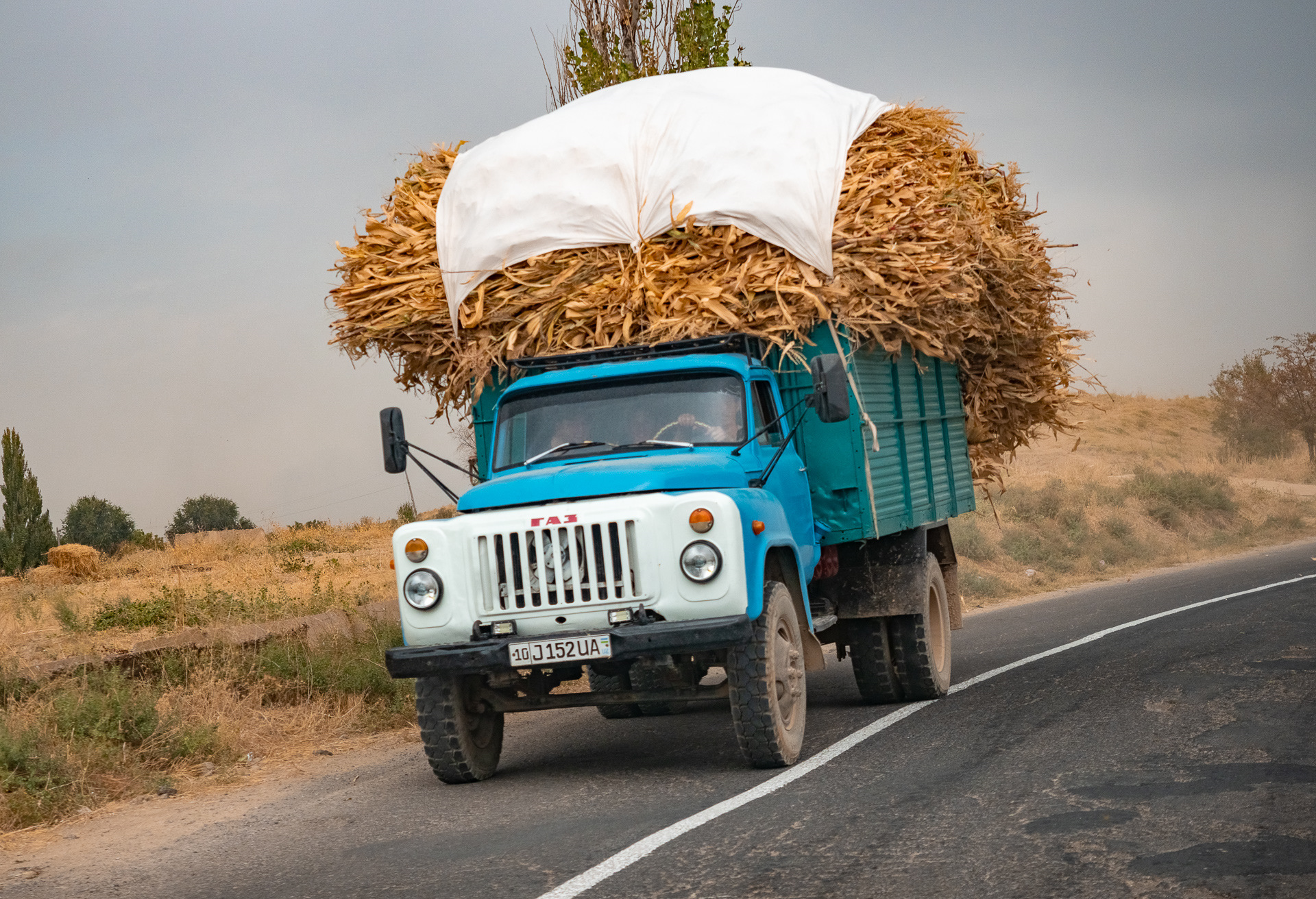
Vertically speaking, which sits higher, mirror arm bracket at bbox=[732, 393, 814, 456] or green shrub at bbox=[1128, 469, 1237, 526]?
mirror arm bracket at bbox=[732, 393, 814, 456]

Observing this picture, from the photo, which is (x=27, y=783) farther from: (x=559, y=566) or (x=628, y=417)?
(x=628, y=417)

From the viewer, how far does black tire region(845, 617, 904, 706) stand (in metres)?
9.57

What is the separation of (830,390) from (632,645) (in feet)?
6.49

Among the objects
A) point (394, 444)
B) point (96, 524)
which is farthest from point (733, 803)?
point (96, 524)

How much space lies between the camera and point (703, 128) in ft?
30.1

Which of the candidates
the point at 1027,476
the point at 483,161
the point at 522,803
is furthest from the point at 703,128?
the point at 1027,476

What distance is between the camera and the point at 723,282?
28.5 ft

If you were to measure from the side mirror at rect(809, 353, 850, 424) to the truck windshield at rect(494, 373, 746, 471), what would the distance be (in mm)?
573

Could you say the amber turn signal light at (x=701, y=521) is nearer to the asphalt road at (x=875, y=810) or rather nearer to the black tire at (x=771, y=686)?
the black tire at (x=771, y=686)

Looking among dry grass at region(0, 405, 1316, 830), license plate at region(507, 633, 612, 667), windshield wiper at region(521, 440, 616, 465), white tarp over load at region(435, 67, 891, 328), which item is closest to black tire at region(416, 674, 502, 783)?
license plate at region(507, 633, 612, 667)

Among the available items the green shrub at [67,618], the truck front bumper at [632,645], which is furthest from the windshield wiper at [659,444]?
the green shrub at [67,618]

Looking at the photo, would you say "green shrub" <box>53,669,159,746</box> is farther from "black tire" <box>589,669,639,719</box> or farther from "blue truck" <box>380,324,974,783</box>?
"black tire" <box>589,669,639,719</box>

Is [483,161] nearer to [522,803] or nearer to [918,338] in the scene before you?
[918,338]

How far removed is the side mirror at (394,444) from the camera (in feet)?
27.0
